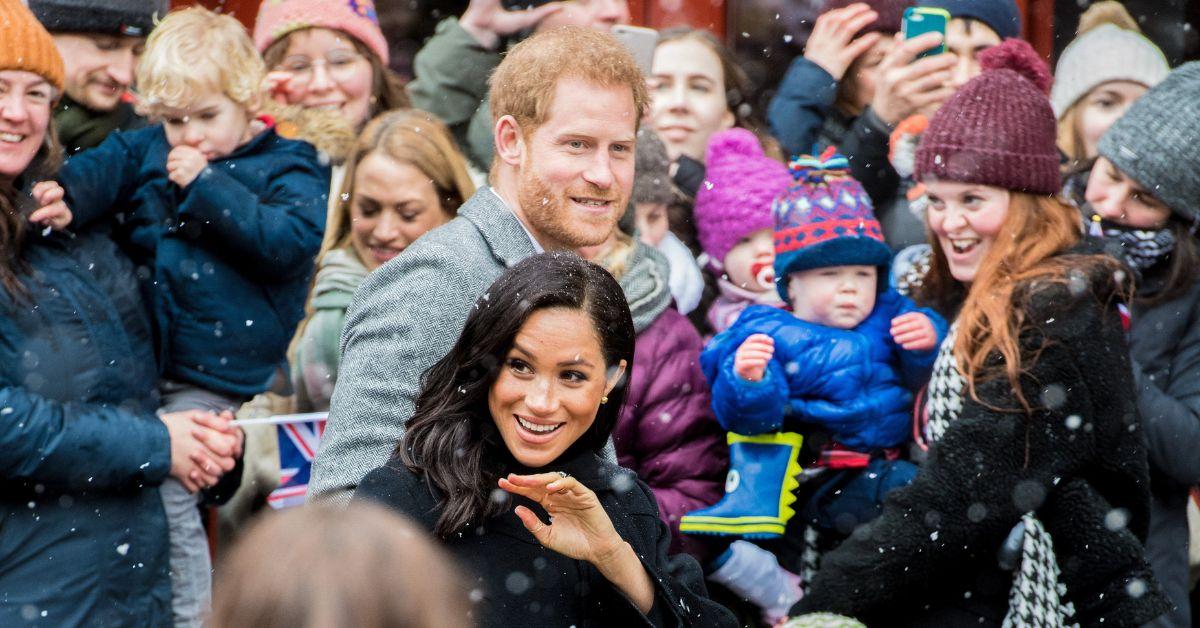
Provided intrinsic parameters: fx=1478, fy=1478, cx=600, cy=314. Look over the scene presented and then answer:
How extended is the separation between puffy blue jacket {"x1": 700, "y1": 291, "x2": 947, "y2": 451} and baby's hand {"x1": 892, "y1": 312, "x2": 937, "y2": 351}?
6 cm

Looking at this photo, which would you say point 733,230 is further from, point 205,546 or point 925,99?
point 205,546

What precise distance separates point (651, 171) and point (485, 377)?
266 centimetres

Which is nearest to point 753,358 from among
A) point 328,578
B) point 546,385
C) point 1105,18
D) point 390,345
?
point 546,385

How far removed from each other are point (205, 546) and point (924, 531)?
236 cm

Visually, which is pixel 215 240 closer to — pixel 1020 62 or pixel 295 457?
pixel 295 457

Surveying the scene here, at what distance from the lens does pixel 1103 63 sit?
6.65 m

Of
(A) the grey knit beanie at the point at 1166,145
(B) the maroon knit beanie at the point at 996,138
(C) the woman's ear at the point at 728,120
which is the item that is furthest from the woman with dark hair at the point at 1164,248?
(C) the woman's ear at the point at 728,120

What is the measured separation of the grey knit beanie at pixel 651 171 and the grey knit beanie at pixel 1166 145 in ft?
5.24

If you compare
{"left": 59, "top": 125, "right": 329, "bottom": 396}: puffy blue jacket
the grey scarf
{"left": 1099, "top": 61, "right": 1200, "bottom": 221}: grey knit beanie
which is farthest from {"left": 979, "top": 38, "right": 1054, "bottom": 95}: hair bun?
{"left": 59, "top": 125, "right": 329, "bottom": 396}: puffy blue jacket

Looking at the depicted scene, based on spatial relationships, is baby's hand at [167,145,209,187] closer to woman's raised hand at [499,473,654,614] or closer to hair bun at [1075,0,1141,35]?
woman's raised hand at [499,473,654,614]

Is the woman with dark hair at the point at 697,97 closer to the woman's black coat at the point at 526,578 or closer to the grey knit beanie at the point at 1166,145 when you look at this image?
the grey knit beanie at the point at 1166,145

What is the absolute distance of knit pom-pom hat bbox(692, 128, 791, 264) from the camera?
218 inches

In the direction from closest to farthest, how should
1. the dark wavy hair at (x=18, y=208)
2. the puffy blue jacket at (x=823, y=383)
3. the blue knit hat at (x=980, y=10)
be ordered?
the dark wavy hair at (x=18, y=208)
the puffy blue jacket at (x=823, y=383)
the blue knit hat at (x=980, y=10)

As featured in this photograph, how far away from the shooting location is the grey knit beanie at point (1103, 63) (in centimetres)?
657
